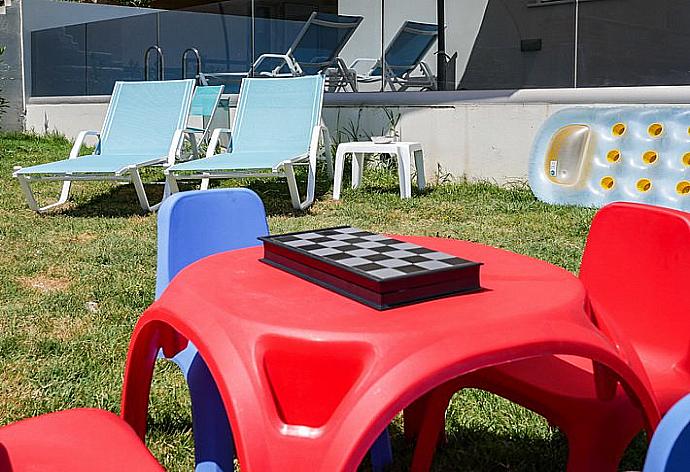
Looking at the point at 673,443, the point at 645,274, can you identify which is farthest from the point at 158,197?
the point at 673,443

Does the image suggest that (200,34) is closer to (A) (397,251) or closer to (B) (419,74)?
(B) (419,74)

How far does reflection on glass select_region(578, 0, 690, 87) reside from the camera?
5.94 meters

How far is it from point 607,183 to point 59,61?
8285mm

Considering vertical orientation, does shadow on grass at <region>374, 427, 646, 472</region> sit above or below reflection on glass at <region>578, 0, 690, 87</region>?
below

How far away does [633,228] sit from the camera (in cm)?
178

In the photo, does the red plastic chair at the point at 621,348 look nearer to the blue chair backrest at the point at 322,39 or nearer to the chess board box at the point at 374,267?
the chess board box at the point at 374,267

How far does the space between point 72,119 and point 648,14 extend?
7553 mm

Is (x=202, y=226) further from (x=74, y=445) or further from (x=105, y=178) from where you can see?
(x=105, y=178)

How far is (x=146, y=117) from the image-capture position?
669 cm

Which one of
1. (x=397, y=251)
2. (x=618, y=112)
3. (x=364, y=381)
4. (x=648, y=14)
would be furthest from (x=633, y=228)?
(x=648, y=14)

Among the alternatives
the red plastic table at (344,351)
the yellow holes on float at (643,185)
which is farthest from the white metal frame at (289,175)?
the red plastic table at (344,351)

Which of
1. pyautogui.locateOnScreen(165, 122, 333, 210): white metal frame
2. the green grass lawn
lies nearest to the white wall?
the green grass lawn

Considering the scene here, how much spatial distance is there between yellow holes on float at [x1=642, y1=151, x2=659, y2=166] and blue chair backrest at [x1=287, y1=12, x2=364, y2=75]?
3.74 m

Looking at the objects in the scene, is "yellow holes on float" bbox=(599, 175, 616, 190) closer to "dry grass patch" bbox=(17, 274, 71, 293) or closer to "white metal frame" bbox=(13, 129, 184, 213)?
"white metal frame" bbox=(13, 129, 184, 213)
